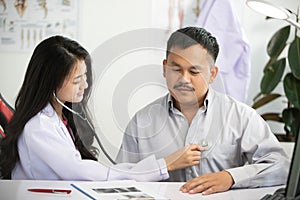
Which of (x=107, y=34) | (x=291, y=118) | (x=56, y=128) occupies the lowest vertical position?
(x=291, y=118)

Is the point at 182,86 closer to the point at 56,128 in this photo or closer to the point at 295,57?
the point at 56,128

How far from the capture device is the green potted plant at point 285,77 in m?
1.76

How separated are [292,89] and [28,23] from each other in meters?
1.03

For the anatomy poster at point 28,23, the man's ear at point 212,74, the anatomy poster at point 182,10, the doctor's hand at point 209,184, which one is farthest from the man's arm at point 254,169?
the anatomy poster at point 182,10

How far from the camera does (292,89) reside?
1.79 meters

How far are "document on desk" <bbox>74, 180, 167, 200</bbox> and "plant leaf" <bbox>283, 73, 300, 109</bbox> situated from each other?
1029 mm

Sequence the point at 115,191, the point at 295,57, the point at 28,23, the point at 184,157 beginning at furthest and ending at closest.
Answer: the point at 295,57
the point at 28,23
the point at 184,157
the point at 115,191

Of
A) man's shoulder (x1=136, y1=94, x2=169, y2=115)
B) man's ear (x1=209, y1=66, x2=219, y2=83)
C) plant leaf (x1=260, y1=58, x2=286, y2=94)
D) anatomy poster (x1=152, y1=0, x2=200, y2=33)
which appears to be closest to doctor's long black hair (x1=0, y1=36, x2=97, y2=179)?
man's shoulder (x1=136, y1=94, x2=169, y2=115)

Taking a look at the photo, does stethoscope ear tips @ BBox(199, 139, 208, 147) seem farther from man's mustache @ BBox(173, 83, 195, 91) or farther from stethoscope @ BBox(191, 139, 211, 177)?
man's mustache @ BBox(173, 83, 195, 91)

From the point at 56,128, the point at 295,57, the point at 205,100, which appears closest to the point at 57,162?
the point at 56,128

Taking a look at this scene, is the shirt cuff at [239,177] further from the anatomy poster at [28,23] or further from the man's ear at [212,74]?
the anatomy poster at [28,23]

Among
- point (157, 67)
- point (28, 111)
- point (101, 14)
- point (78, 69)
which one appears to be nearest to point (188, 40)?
point (157, 67)

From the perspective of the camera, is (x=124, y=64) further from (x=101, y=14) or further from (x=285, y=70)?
(x=285, y=70)

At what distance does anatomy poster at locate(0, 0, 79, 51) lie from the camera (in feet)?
3.46
